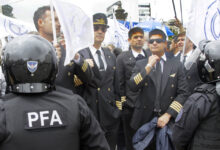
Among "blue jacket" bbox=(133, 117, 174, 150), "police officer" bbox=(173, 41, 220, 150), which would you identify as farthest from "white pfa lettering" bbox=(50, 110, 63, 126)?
"blue jacket" bbox=(133, 117, 174, 150)

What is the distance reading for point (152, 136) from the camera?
4285mm

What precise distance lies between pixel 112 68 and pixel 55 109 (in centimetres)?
299

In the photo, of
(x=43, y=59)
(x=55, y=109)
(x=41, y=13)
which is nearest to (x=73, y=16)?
(x=41, y=13)

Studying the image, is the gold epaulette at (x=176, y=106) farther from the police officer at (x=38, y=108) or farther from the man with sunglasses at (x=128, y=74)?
the police officer at (x=38, y=108)

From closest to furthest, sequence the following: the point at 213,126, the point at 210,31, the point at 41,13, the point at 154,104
Result: the point at 213,126, the point at 210,31, the point at 41,13, the point at 154,104

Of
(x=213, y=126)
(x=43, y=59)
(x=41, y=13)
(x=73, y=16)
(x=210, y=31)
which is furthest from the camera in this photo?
(x=41, y=13)

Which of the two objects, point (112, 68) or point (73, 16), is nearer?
point (73, 16)

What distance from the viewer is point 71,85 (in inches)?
155

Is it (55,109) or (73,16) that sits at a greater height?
(73,16)

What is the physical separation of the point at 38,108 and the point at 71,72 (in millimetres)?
1999

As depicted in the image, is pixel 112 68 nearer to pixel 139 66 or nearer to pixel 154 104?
pixel 139 66

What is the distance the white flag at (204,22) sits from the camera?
11.7 feet

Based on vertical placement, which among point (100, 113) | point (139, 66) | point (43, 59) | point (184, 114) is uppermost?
point (43, 59)

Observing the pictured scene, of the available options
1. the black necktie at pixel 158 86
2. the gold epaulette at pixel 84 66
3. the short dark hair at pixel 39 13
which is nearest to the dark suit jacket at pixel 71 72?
the gold epaulette at pixel 84 66
